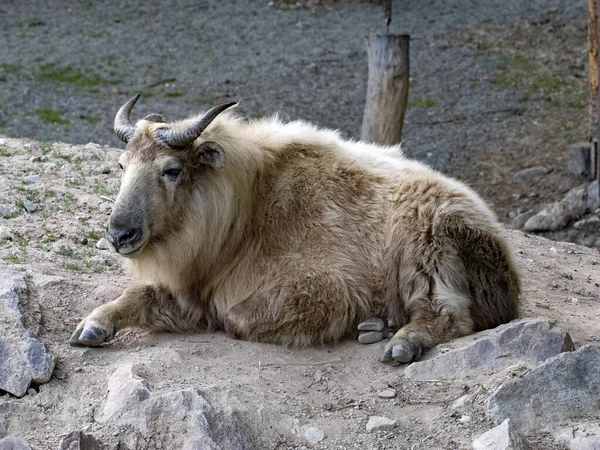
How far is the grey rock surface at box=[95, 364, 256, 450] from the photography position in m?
4.68

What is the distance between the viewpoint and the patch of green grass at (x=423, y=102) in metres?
14.7

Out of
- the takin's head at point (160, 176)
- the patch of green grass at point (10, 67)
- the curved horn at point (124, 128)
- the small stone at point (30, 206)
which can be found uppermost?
the curved horn at point (124, 128)

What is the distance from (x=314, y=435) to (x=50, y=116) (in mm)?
10101

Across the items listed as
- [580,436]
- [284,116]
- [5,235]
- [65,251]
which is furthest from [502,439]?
[284,116]

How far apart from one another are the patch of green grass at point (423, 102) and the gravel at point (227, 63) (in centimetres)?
16

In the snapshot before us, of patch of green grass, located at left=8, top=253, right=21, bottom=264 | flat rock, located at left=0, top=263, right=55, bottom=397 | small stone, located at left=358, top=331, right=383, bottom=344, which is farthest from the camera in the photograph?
patch of green grass, located at left=8, top=253, right=21, bottom=264

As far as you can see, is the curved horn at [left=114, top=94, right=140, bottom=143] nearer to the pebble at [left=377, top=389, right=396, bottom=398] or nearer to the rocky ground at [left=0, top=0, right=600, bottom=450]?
the rocky ground at [left=0, top=0, right=600, bottom=450]

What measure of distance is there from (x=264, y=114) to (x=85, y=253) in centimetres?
720

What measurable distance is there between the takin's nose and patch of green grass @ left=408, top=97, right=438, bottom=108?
957 centimetres

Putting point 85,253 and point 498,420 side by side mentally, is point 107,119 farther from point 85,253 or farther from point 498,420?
point 498,420

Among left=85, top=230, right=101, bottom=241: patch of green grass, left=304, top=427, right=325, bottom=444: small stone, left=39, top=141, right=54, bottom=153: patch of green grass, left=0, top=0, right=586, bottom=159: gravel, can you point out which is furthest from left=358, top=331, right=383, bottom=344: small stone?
left=0, top=0, right=586, bottom=159: gravel

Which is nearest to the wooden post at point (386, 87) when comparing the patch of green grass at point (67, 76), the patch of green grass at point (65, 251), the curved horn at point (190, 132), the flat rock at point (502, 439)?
the patch of green grass at point (65, 251)

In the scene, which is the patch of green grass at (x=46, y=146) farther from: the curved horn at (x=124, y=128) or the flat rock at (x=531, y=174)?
the flat rock at (x=531, y=174)

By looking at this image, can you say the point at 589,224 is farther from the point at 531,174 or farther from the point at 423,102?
the point at 423,102
